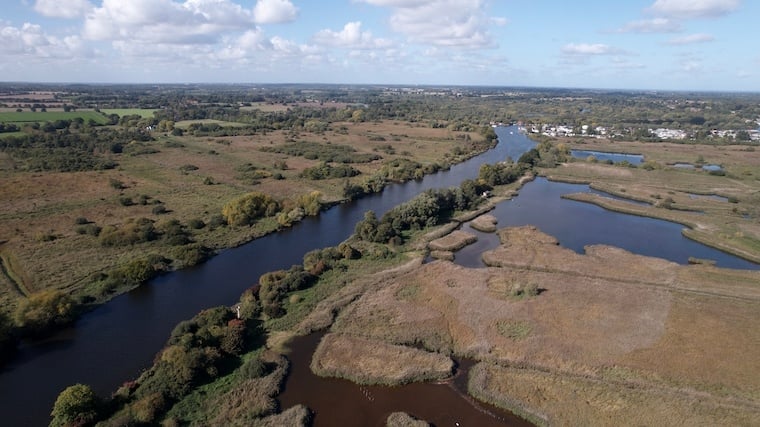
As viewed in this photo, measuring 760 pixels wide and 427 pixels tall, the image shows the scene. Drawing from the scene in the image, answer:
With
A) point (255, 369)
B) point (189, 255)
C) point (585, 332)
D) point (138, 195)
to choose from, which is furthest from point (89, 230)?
point (585, 332)

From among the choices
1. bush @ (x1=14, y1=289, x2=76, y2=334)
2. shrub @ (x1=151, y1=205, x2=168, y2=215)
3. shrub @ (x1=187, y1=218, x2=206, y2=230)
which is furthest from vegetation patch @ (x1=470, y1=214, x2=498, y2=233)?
bush @ (x1=14, y1=289, x2=76, y2=334)

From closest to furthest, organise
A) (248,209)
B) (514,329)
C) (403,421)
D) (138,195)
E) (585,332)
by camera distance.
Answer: (403,421) → (585,332) → (514,329) → (248,209) → (138,195)

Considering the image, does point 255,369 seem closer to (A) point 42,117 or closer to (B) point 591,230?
(B) point 591,230

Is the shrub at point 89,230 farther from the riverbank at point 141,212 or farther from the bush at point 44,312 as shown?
the bush at point 44,312

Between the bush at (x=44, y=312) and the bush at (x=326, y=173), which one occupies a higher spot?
the bush at (x=326, y=173)

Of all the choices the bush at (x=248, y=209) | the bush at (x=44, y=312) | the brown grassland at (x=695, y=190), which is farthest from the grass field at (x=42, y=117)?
the brown grassland at (x=695, y=190)
